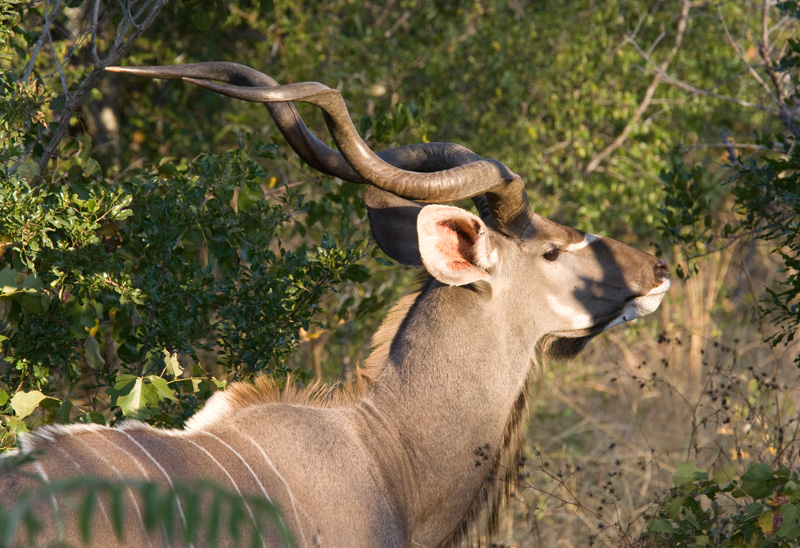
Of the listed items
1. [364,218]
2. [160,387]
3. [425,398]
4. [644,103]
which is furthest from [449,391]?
[644,103]

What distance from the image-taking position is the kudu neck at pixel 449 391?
110 inches

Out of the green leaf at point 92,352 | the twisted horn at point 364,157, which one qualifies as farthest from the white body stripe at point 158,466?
the twisted horn at point 364,157

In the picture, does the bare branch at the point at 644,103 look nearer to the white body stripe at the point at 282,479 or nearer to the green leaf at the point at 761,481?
the green leaf at the point at 761,481

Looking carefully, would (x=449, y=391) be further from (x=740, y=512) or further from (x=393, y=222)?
(x=740, y=512)

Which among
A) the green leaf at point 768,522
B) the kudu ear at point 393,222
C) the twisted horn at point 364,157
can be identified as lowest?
the green leaf at point 768,522

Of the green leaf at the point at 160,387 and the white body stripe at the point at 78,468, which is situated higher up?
the white body stripe at the point at 78,468

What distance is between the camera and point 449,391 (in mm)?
2842

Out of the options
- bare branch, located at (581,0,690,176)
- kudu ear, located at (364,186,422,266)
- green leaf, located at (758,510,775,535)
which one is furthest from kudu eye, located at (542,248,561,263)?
bare branch, located at (581,0,690,176)

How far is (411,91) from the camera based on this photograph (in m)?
6.41

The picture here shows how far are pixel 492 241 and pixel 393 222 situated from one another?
17.2 inches

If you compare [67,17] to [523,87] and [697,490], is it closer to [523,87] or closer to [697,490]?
[523,87]

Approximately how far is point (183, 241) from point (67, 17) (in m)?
3.02

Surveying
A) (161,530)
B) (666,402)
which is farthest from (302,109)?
(161,530)

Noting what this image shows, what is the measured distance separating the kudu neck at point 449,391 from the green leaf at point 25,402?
3.59 ft
